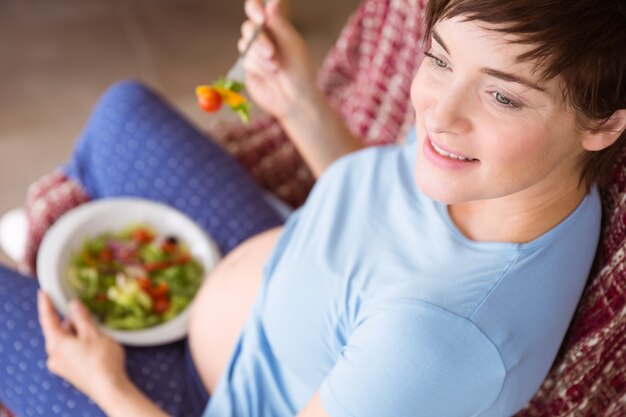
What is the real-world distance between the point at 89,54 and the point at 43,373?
1618 millimetres

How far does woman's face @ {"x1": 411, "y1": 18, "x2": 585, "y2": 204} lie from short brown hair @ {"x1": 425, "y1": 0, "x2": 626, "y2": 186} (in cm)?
1

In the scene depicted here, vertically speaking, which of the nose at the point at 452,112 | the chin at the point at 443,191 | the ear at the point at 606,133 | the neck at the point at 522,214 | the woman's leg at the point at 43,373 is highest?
the nose at the point at 452,112

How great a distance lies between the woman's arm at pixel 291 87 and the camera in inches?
47.4

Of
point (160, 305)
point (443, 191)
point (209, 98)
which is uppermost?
point (209, 98)

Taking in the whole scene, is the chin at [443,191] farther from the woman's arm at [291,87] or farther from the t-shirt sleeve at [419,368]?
the woman's arm at [291,87]

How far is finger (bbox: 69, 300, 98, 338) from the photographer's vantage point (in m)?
1.24

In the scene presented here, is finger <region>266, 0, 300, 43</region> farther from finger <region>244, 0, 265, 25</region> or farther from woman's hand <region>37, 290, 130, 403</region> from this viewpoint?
woman's hand <region>37, 290, 130, 403</region>

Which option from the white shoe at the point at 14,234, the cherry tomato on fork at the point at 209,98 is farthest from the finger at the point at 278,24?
the white shoe at the point at 14,234

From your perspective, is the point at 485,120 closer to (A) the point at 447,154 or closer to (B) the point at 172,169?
(A) the point at 447,154

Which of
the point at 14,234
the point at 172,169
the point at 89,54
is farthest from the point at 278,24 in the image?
the point at 89,54

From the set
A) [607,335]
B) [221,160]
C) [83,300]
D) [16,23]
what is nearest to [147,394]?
Answer: [83,300]

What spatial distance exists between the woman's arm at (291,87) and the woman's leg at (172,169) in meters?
0.18

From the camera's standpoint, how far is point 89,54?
2635 mm

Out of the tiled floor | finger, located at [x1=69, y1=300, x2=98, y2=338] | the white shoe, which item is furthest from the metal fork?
the tiled floor
